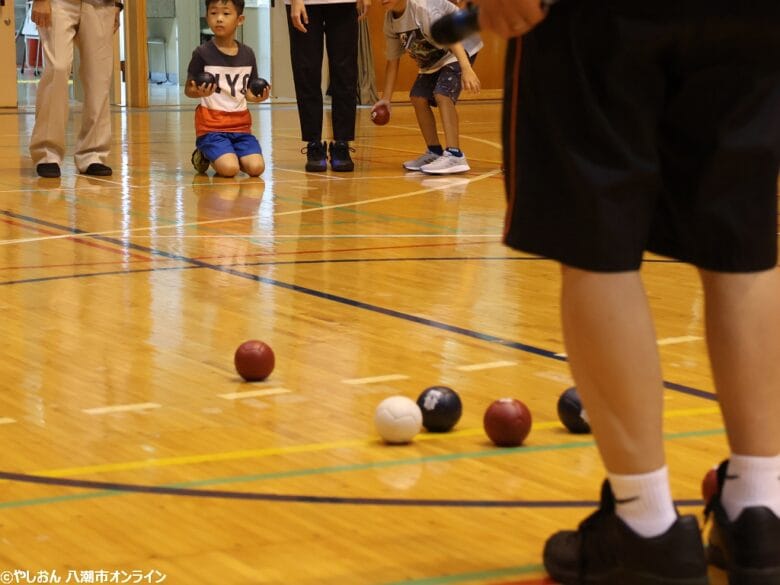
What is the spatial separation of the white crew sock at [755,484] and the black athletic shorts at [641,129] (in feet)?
0.84

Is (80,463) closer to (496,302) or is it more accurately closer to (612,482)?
(612,482)

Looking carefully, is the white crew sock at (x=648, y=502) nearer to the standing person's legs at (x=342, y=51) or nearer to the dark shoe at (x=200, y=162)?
the standing person's legs at (x=342, y=51)

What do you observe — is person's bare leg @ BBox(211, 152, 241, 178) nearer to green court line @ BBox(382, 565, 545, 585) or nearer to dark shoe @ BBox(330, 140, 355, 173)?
dark shoe @ BBox(330, 140, 355, 173)

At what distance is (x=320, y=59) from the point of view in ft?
23.9

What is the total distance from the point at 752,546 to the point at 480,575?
0.36m

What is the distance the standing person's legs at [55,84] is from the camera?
6.88 m

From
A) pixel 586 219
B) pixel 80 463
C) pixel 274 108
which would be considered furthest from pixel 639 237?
pixel 274 108

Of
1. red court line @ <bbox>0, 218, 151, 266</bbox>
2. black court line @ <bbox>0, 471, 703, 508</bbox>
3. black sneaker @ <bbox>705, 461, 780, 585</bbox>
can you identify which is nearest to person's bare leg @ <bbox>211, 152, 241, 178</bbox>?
red court line @ <bbox>0, 218, 151, 266</bbox>

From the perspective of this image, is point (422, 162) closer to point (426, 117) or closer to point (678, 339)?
point (426, 117)

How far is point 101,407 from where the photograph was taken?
278cm

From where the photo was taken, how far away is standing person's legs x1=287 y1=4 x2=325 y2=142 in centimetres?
727

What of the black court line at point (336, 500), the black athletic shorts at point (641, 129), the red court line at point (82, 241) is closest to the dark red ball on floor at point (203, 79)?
the red court line at point (82, 241)

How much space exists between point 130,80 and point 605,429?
41.1 ft

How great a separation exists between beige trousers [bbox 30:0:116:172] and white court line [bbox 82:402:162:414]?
4446 millimetres
